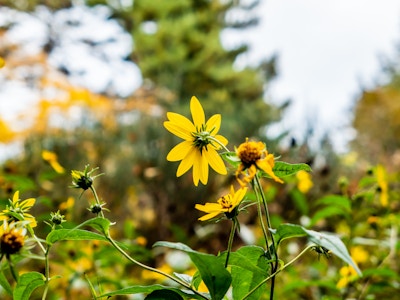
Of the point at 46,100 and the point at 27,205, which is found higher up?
the point at 27,205

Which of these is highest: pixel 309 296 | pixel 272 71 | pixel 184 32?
pixel 309 296

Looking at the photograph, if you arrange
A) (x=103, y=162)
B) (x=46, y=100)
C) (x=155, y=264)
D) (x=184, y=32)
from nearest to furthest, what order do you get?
(x=155, y=264)
(x=103, y=162)
(x=46, y=100)
(x=184, y=32)

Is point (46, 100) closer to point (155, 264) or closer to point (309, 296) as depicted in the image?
point (155, 264)

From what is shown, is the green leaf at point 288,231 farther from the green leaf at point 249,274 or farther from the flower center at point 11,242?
the flower center at point 11,242

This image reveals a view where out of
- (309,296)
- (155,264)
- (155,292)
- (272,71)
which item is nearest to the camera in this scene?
(155,292)

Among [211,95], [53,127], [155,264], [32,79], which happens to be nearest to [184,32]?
[211,95]

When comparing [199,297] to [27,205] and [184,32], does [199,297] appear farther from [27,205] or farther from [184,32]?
[184,32]

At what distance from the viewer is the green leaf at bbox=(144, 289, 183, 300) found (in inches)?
15.2

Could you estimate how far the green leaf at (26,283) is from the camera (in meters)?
0.41

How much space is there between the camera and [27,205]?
0.43 m

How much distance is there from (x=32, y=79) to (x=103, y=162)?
261 cm

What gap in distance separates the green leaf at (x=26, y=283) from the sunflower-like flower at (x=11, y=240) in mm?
62

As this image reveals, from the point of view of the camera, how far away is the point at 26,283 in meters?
0.41

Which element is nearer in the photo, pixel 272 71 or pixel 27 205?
pixel 27 205
